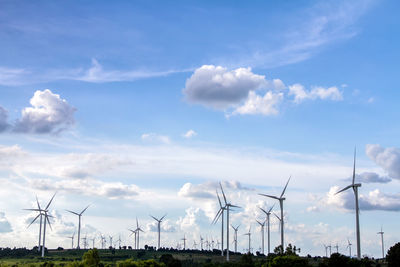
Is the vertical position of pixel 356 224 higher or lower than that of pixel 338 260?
higher

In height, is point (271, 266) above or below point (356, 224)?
below

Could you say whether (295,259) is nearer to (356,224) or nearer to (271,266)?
(271,266)

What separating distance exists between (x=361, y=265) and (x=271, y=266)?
110 feet

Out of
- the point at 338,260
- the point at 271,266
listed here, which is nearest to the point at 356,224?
the point at 338,260

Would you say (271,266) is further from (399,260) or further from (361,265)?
(399,260)

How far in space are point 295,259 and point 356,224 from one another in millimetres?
26040

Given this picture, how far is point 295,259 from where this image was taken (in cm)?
19775

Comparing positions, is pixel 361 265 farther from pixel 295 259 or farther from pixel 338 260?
pixel 295 259

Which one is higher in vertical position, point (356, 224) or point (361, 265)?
point (356, 224)

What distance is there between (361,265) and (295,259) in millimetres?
24821

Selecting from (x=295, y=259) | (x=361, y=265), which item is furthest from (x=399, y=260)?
(x=295, y=259)

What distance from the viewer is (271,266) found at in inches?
7835

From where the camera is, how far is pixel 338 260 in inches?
7692

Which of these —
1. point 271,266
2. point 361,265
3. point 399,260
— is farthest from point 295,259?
point 399,260
